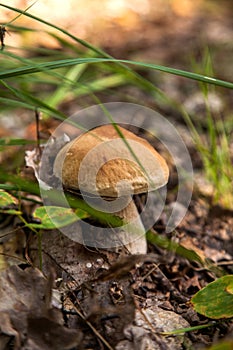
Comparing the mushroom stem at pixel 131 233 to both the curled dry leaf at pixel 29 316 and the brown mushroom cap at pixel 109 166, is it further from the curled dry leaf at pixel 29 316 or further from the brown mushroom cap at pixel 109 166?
the curled dry leaf at pixel 29 316

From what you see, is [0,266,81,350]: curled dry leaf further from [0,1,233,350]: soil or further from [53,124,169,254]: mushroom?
[53,124,169,254]: mushroom

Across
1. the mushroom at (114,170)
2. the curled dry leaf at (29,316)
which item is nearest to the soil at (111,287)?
the curled dry leaf at (29,316)

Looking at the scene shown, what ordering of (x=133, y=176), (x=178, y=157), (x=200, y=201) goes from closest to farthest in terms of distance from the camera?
1. (x=133, y=176)
2. (x=200, y=201)
3. (x=178, y=157)

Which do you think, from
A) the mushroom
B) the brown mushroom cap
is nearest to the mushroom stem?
the mushroom

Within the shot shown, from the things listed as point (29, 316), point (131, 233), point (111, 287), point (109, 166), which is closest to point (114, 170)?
point (109, 166)

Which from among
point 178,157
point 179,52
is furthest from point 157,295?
point 179,52

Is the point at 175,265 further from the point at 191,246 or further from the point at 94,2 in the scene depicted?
the point at 94,2
